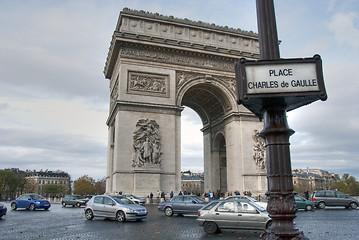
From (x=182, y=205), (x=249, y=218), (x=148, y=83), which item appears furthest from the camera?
(x=148, y=83)

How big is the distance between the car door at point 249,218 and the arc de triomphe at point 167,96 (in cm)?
1483

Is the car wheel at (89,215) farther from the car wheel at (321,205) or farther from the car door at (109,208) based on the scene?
the car wheel at (321,205)

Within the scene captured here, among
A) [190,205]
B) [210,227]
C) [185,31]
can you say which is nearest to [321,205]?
[190,205]

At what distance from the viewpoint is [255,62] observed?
156 inches

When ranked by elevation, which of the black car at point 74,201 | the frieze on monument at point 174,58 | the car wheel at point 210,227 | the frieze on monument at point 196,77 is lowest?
the car wheel at point 210,227

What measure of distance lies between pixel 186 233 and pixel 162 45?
65.9ft

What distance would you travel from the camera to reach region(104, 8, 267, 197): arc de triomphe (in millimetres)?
25984

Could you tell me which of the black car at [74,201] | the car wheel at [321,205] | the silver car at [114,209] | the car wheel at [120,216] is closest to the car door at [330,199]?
the car wheel at [321,205]

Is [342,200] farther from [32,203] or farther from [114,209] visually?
[32,203]

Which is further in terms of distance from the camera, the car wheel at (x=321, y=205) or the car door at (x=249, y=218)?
the car wheel at (x=321, y=205)

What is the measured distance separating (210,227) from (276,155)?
809 centimetres

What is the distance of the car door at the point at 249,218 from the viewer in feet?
36.1

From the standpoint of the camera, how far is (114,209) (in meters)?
15.1

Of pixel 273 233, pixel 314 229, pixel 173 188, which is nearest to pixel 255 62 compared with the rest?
pixel 273 233
